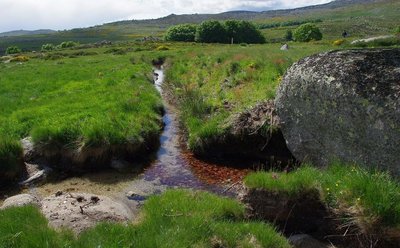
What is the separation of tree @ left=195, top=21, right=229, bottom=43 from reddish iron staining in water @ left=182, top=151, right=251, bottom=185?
101446 mm

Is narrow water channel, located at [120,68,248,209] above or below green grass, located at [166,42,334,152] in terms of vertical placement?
below

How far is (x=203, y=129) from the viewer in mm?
17766

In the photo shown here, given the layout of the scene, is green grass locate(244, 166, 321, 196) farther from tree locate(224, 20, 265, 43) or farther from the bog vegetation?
tree locate(224, 20, 265, 43)

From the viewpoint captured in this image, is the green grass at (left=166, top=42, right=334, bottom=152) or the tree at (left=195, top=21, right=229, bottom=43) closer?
the green grass at (left=166, top=42, right=334, bottom=152)

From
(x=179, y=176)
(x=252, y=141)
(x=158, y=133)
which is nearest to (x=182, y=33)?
(x=158, y=133)

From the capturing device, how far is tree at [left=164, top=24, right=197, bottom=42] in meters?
133

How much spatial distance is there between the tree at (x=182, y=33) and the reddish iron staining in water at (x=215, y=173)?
390 ft

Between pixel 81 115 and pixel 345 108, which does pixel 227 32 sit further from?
pixel 345 108

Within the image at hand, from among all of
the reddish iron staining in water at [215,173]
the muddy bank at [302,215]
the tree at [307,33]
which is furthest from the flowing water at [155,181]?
the tree at [307,33]

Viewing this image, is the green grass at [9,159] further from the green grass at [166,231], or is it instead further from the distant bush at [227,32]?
the distant bush at [227,32]

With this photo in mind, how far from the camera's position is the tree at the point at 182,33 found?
133 metres

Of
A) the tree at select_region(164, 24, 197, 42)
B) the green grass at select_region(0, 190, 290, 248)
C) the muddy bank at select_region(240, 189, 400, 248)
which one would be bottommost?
the muddy bank at select_region(240, 189, 400, 248)

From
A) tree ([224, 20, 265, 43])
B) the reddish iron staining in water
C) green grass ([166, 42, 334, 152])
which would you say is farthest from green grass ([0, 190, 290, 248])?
tree ([224, 20, 265, 43])

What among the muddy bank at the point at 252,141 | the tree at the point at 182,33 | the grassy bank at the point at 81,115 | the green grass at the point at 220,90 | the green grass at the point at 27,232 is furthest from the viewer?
the tree at the point at 182,33
